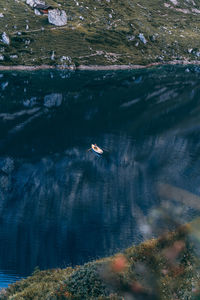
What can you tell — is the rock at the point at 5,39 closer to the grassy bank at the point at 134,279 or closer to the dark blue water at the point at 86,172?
the dark blue water at the point at 86,172

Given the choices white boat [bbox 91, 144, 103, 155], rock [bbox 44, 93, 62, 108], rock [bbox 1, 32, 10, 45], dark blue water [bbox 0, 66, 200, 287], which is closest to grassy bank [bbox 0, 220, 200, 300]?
dark blue water [bbox 0, 66, 200, 287]

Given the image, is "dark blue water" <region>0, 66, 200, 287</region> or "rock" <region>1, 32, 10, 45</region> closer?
"dark blue water" <region>0, 66, 200, 287</region>

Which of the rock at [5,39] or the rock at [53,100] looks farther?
the rock at [5,39]

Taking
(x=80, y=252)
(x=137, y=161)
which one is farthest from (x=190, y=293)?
(x=137, y=161)

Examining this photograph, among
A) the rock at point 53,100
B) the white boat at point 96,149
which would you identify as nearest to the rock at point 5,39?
the rock at point 53,100

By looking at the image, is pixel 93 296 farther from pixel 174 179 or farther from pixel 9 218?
pixel 174 179

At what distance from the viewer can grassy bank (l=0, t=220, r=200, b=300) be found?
27.8m

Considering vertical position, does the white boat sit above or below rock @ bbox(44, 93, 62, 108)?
above

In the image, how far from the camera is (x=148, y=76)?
18100 centimetres

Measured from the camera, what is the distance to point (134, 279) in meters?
28.9

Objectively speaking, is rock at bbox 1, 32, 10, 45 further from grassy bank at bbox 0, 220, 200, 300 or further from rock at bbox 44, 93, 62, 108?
grassy bank at bbox 0, 220, 200, 300

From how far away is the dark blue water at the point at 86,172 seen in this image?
142 feet

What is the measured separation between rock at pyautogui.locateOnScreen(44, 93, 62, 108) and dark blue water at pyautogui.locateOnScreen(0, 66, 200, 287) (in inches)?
17.1

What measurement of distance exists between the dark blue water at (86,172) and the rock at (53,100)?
43cm
